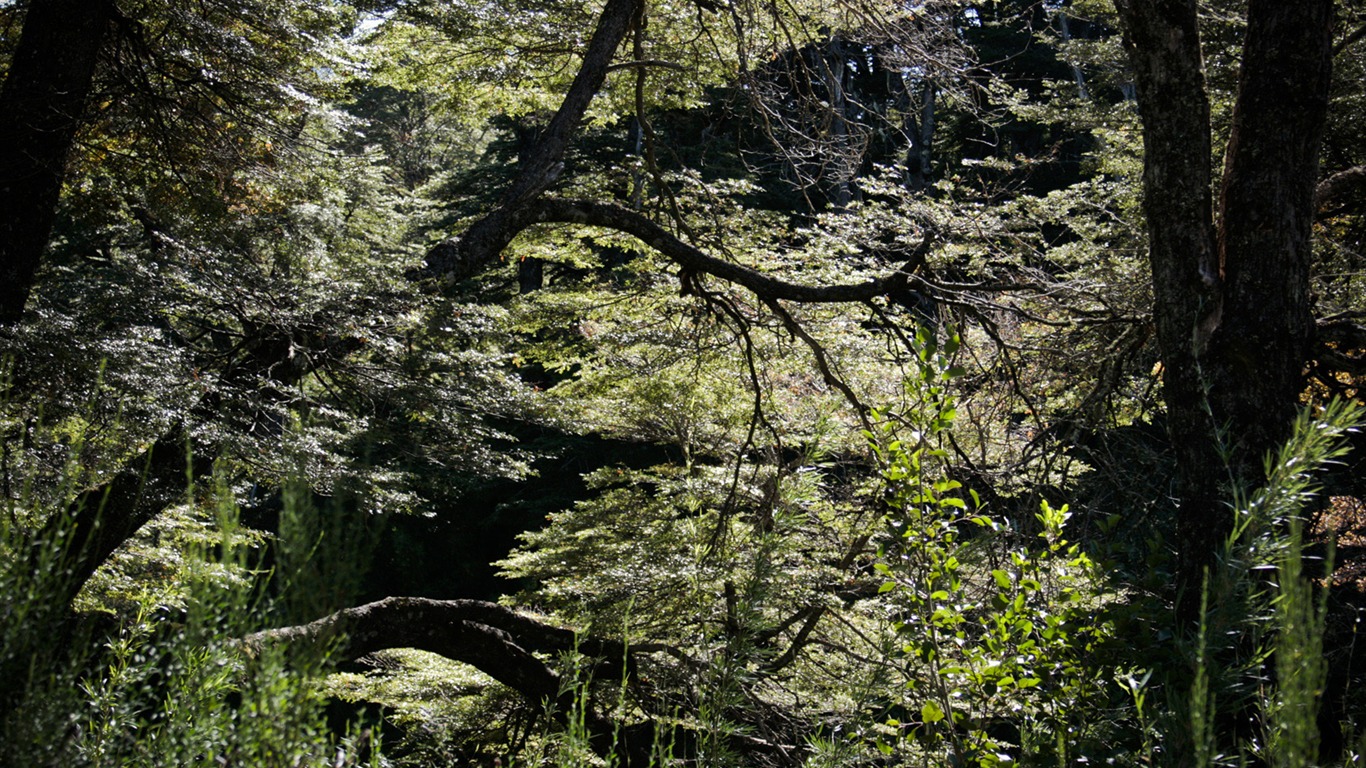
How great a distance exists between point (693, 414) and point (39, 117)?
4928 mm

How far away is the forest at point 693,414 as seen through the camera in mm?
1570

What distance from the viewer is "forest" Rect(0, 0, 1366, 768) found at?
157 centimetres

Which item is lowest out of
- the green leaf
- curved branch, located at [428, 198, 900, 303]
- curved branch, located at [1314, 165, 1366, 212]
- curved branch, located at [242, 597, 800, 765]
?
curved branch, located at [242, 597, 800, 765]

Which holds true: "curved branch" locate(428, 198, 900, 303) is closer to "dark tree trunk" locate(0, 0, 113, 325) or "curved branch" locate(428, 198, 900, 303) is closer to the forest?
the forest

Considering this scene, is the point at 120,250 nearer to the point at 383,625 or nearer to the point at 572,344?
the point at 572,344

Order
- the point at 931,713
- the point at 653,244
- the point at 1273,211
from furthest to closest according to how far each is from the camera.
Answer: the point at 653,244 < the point at 1273,211 < the point at 931,713

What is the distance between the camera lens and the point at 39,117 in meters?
4.07

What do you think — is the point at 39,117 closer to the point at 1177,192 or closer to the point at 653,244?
the point at 653,244

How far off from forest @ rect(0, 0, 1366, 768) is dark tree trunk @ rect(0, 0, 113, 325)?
2 centimetres

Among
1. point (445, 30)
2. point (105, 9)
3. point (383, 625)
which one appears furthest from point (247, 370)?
point (445, 30)

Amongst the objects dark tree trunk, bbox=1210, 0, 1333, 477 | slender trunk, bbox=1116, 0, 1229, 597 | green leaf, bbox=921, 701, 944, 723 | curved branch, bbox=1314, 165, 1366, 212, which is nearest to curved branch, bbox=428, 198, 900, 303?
slender trunk, bbox=1116, 0, 1229, 597

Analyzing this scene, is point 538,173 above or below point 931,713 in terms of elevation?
above

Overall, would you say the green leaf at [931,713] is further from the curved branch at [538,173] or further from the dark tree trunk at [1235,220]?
the curved branch at [538,173]

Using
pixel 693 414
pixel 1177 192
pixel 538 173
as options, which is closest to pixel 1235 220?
pixel 1177 192
